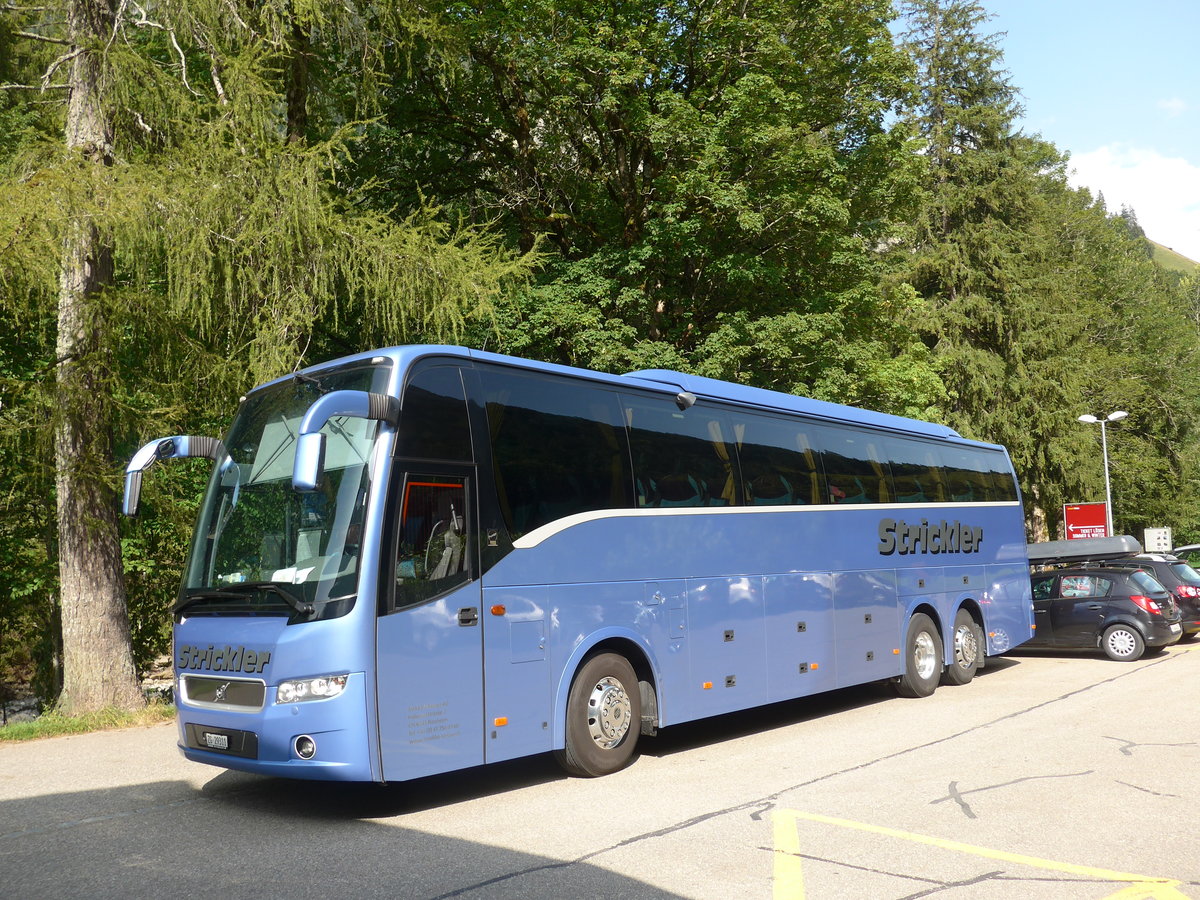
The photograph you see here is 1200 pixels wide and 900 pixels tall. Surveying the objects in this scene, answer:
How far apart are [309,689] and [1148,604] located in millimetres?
15555

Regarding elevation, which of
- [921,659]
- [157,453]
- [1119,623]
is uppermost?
[157,453]

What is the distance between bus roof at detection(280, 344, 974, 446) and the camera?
25.9 ft

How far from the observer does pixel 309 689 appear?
6930 millimetres

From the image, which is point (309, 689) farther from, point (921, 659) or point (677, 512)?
point (921, 659)

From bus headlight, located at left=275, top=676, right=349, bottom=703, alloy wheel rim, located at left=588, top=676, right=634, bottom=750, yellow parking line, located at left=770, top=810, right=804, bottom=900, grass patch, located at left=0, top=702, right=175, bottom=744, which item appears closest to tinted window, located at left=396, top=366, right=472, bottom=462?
bus headlight, located at left=275, top=676, right=349, bottom=703

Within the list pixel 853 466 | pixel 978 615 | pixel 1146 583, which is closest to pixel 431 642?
pixel 853 466

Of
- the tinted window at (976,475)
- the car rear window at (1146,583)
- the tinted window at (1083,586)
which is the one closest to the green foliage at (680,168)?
the tinted window at (976,475)

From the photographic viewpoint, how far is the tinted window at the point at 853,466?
12359mm

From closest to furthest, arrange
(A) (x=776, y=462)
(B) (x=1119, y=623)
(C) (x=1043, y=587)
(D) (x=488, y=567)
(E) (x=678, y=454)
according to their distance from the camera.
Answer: (D) (x=488, y=567), (E) (x=678, y=454), (A) (x=776, y=462), (B) (x=1119, y=623), (C) (x=1043, y=587)

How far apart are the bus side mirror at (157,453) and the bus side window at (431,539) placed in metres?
1.93

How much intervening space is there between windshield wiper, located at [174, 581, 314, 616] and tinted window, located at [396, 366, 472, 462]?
119 centimetres

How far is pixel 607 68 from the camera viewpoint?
2061cm

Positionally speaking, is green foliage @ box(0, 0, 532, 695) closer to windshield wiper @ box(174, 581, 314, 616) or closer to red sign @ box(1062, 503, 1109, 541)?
windshield wiper @ box(174, 581, 314, 616)

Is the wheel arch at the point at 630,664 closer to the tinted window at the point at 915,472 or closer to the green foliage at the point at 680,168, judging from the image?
the tinted window at the point at 915,472
